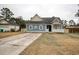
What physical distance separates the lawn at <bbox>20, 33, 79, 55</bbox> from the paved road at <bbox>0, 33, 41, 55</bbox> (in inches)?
5.9

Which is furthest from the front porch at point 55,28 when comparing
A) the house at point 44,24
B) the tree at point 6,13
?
the tree at point 6,13

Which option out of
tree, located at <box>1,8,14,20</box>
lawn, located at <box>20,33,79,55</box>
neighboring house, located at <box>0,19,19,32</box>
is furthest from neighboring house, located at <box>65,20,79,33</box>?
tree, located at <box>1,8,14,20</box>

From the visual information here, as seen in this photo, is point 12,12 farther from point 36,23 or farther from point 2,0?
point 36,23

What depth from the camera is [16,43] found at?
5301mm

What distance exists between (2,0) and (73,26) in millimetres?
2155

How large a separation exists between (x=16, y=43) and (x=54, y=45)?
3.52 ft

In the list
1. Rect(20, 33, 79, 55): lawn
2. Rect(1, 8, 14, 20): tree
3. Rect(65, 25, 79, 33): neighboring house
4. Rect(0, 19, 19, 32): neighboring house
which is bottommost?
Rect(20, 33, 79, 55): lawn

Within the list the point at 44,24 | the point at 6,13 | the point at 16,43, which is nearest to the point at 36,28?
the point at 44,24

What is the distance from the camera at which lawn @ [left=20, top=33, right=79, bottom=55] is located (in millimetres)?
5004

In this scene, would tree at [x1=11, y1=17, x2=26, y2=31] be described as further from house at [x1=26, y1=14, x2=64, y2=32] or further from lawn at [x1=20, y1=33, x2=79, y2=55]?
lawn at [x1=20, y1=33, x2=79, y2=55]

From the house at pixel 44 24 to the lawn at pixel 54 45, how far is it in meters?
0.18

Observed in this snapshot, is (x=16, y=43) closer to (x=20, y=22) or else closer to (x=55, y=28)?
(x=20, y=22)

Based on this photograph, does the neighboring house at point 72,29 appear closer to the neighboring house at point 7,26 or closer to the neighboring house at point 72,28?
the neighboring house at point 72,28

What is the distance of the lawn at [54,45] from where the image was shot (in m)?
5.00
